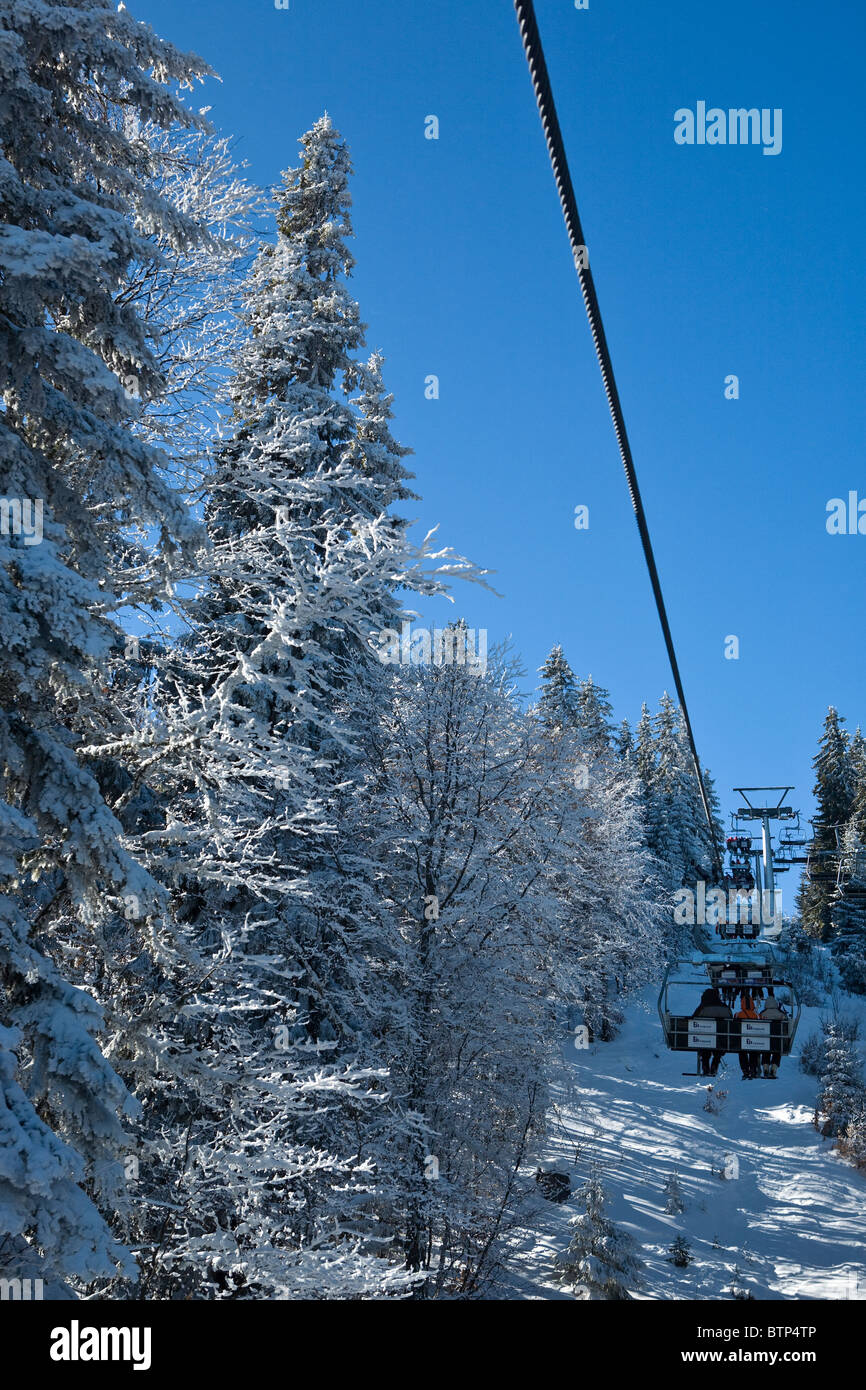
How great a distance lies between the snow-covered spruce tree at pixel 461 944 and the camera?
13.5 meters

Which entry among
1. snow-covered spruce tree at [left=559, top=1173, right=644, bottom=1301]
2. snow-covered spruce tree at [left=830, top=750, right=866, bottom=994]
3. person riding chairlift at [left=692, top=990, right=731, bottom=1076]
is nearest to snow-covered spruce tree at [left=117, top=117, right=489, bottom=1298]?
snow-covered spruce tree at [left=559, top=1173, right=644, bottom=1301]

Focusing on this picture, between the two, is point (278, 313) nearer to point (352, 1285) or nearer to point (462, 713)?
point (462, 713)

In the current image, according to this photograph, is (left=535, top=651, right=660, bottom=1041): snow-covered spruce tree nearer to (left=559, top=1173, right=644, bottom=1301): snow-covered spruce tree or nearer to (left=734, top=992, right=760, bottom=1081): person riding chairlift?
(left=559, top=1173, right=644, bottom=1301): snow-covered spruce tree

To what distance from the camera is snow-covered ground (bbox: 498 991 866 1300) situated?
17391mm

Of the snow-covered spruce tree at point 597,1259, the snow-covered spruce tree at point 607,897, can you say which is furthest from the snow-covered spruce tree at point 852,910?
the snow-covered spruce tree at point 597,1259

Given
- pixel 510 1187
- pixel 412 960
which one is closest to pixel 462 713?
pixel 412 960

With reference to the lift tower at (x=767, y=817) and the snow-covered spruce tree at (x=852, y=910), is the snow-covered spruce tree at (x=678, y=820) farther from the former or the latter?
the lift tower at (x=767, y=817)

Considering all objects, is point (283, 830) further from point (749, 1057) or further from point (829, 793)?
point (829, 793)

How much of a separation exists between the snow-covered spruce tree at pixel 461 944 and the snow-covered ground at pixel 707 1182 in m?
1.46

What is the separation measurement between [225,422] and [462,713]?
743cm

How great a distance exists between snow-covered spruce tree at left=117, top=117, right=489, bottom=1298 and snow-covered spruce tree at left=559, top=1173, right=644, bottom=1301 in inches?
173

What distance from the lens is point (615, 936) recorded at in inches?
1253

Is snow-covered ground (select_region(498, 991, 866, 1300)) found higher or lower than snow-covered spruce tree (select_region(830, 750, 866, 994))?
lower

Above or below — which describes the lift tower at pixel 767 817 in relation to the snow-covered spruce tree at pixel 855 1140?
above
